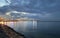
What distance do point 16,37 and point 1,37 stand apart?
23.6 ft

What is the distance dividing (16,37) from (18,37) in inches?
26.0

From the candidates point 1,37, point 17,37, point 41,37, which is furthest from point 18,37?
point 41,37

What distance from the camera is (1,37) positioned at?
4772cm

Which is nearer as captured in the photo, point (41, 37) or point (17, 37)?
point (17, 37)

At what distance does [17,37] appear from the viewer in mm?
53750

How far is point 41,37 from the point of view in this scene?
76.6 m

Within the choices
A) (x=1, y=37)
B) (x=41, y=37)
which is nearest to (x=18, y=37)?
(x=1, y=37)

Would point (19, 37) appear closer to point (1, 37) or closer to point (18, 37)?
point (18, 37)

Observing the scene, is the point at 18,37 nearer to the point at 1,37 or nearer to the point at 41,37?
the point at 1,37

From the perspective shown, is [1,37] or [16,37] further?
[16,37]

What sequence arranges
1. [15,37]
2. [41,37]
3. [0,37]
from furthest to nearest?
[41,37] → [15,37] → [0,37]

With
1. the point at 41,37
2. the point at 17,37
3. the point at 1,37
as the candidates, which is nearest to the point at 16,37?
the point at 17,37

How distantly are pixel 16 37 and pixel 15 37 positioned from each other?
33cm

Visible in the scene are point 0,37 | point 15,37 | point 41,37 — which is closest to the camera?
point 0,37
